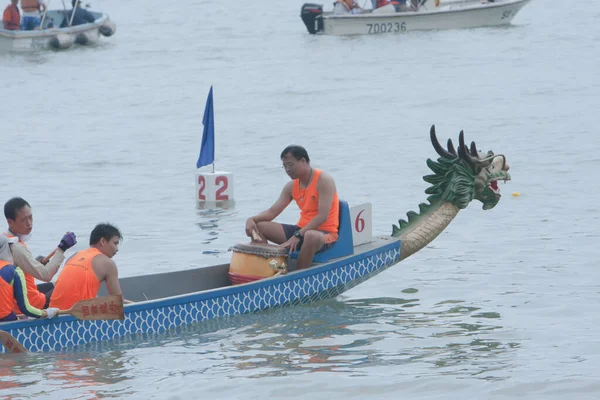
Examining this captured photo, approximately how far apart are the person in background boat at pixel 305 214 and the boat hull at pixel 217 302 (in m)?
0.26

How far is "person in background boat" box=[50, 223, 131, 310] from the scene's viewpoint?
9508 mm

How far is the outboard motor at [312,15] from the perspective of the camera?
38.4m

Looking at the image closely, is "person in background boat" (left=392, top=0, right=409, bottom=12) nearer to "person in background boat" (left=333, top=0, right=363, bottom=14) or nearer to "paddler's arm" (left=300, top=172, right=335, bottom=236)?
"person in background boat" (left=333, top=0, right=363, bottom=14)

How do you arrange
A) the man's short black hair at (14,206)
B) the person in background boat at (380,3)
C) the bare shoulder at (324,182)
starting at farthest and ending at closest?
1. the person in background boat at (380,3)
2. the bare shoulder at (324,182)
3. the man's short black hair at (14,206)

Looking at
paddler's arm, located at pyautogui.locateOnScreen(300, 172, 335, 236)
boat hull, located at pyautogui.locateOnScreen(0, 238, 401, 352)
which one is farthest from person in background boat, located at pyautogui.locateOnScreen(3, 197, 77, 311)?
paddler's arm, located at pyautogui.locateOnScreen(300, 172, 335, 236)

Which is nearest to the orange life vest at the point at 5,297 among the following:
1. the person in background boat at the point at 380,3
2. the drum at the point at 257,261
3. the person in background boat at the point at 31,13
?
the drum at the point at 257,261

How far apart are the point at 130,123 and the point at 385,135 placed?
679 cm

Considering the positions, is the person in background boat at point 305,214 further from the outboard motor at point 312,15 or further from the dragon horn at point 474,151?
the outboard motor at point 312,15

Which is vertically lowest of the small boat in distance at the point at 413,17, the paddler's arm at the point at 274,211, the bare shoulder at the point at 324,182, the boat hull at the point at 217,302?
the boat hull at the point at 217,302

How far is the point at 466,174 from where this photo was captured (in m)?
11.9

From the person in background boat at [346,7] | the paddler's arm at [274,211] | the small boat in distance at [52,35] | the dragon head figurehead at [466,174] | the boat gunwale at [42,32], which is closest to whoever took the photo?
the paddler's arm at [274,211]

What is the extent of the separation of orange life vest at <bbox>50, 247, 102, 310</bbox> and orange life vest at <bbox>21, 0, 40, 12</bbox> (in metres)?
27.8

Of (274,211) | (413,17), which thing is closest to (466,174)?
(274,211)

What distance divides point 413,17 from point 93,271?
29290 millimetres
